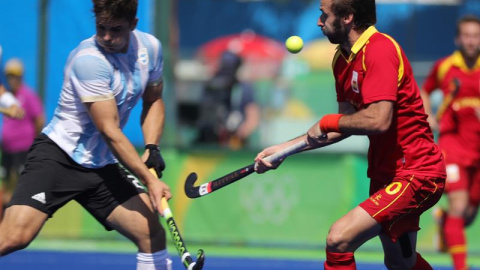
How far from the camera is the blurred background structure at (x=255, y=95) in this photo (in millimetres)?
10531

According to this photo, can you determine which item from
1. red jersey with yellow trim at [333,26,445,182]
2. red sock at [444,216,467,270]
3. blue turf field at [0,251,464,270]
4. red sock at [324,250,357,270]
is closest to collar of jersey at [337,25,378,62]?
red jersey with yellow trim at [333,26,445,182]

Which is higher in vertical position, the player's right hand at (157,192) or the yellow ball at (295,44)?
the yellow ball at (295,44)

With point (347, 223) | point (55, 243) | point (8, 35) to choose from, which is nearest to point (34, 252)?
point (55, 243)

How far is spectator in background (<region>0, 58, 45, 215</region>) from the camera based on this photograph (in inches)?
433

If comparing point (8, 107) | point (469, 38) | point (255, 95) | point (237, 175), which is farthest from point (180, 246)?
point (255, 95)

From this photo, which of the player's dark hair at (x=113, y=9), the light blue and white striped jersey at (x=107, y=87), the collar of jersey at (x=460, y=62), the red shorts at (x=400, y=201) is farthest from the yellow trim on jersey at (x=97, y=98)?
the collar of jersey at (x=460, y=62)

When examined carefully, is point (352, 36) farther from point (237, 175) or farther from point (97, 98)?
point (97, 98)

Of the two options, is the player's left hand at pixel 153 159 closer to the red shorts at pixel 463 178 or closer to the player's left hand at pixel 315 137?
the player's left hand at pixel 315 137

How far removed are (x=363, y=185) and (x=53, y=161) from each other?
17.5 ft

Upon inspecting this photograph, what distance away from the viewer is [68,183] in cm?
570

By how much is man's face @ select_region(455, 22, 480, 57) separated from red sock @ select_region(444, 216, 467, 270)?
1449 millimetres

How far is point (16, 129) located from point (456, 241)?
551cm

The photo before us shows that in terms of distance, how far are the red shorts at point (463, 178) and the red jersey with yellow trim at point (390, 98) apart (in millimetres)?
2746

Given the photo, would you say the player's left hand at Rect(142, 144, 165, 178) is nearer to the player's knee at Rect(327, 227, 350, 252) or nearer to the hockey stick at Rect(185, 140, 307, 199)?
the hockey stick at Rect(185, 140, 307, 199)
